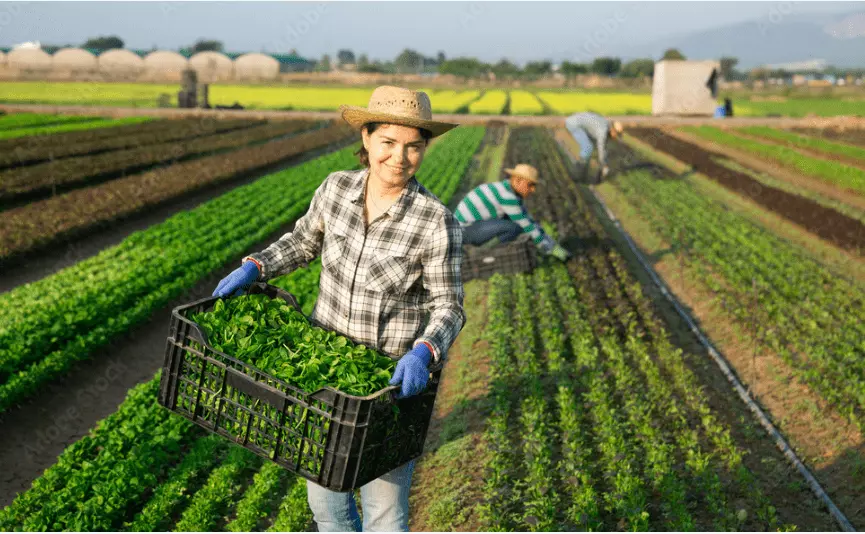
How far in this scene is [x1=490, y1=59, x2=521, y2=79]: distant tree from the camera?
9450 cm

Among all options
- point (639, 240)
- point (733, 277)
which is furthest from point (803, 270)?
point (639, 240)

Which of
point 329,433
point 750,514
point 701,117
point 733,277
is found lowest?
point 750,514

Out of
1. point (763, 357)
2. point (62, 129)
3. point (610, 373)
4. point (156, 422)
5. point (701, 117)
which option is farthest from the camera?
point (701, 117)

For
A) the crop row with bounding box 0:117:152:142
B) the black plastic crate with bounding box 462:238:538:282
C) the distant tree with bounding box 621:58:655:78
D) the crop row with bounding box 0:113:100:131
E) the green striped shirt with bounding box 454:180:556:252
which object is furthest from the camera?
the distant tree with bounding box 621:58:655:78

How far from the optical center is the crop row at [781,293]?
743 cm

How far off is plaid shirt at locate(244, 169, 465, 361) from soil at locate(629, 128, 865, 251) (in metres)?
11.7

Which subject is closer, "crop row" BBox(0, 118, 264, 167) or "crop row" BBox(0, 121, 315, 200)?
"crop row" BBox(0, 121, 315, 200)

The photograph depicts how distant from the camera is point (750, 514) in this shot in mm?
5113

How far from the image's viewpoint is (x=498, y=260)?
405 inches

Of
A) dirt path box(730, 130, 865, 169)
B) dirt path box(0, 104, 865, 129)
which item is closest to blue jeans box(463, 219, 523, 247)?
dirt path box(730, 130, 865, 169)

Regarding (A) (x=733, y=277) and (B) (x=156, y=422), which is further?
(A) (x=733, y=277)

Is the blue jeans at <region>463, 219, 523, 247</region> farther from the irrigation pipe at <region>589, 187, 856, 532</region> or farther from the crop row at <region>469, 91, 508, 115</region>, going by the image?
the crop row at <region>469, 91, 508, 115</region>

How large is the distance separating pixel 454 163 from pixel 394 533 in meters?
20.3

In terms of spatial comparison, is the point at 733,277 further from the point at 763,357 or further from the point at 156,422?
the point at 156,422
